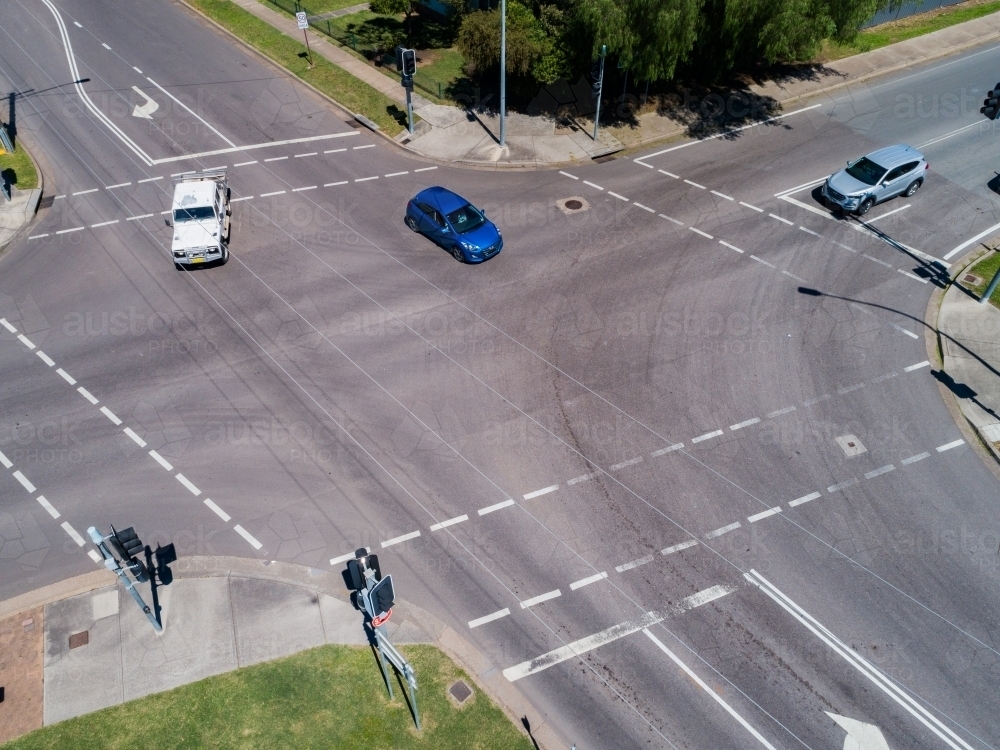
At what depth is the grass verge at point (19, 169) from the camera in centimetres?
2962

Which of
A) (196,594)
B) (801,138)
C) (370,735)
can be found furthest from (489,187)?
(370,735)

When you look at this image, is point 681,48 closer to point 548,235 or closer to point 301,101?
point 548,235

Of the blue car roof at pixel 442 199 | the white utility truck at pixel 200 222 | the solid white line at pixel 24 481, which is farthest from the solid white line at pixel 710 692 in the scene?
the white utility truck at pixel 200 222

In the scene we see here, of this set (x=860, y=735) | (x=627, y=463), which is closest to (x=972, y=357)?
(x=627, y=463)

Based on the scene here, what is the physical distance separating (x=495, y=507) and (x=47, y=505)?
11.7 meters

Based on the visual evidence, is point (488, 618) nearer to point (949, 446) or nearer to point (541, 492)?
point (541, 492)

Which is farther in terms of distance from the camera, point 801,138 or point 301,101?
point 301,101

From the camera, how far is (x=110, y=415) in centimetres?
2097

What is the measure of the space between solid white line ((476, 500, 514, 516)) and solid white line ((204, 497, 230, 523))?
656cm

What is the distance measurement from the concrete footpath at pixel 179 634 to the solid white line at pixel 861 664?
20.5ft

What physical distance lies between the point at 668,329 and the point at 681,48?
13339 mm

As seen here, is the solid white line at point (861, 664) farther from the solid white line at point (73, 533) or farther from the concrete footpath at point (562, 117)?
the concrete footpath at point (562, 117)

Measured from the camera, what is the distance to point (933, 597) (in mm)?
17062

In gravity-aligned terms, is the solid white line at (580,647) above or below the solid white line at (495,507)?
below
